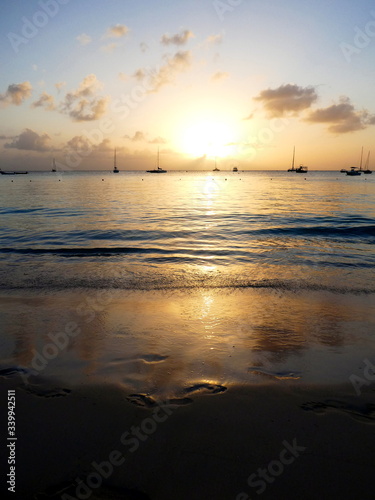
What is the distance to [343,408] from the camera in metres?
4.18

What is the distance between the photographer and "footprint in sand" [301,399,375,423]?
4.04 m

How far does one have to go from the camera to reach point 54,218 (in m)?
26.4

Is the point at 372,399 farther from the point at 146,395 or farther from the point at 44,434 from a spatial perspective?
the point at 44,434

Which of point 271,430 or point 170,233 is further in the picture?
point 170,233

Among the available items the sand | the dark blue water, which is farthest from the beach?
the dark blue water

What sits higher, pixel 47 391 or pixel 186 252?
pixel 186 252

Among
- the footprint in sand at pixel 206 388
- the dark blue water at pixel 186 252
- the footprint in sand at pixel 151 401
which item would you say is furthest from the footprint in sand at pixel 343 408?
the dark blue water at pixel 186 252

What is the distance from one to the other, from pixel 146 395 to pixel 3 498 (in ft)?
6.43

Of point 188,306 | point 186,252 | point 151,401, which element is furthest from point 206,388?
point 186,252

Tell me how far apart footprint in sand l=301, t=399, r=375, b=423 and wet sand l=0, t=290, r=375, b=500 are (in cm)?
2

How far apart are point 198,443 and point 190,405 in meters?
0.66

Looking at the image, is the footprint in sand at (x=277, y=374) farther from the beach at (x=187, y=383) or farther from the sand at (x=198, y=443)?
the sand at (x=198, y=443)

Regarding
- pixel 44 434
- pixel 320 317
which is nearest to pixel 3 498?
pixel 44 434

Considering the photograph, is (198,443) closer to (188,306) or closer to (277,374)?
(277,374)
